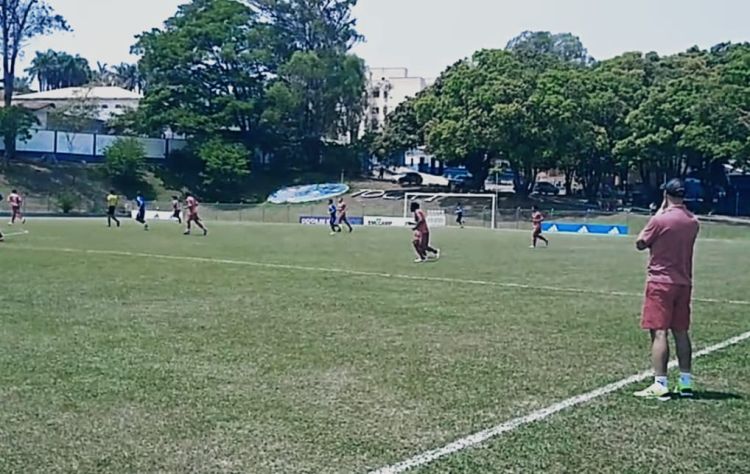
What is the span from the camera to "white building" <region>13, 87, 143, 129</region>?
298ft

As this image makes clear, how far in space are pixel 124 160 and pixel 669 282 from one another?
75264mm

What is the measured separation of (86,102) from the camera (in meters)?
93.1

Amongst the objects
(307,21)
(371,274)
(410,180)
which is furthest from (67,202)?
(371,274)

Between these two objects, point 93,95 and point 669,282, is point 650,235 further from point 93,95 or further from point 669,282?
point 93,95

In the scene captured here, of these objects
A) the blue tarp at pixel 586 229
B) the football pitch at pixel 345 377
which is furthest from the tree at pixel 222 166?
the football pitch at pixel 345 377

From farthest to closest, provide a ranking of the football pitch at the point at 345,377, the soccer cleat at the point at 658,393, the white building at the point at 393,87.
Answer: the white building at the point at 393,87, the soccer cleat at the point at 658,393, the football pitch at the point at 345,377

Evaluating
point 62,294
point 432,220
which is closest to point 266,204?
point 432,220

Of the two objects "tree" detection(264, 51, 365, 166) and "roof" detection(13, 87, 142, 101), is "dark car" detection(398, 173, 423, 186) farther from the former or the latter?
"roof" detection(13, 87, 142, 101)

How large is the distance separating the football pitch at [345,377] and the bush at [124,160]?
203 ft

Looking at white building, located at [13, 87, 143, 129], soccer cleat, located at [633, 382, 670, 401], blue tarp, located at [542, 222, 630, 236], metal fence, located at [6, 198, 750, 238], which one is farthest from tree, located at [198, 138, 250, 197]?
soccer cleat, located at [633, 382, 670, 401]

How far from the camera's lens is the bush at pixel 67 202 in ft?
236

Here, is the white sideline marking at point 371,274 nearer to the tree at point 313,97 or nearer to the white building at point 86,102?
the white building at point 86,102

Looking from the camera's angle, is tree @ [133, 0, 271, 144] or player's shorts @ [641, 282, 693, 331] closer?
player's shorts @ [641, 282, 693, 331]

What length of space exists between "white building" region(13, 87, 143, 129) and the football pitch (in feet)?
242
